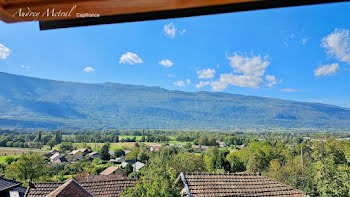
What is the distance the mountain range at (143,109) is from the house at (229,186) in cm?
7757

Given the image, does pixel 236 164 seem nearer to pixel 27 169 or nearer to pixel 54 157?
pixel 27 169

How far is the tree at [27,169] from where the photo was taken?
17844 mm

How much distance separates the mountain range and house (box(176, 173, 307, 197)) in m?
77.6

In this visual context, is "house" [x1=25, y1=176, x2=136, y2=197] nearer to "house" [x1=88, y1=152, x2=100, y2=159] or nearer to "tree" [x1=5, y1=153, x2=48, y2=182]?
"tree" [x1=5, y1=153, x2=48, y2=182]

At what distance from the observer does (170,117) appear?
152 m

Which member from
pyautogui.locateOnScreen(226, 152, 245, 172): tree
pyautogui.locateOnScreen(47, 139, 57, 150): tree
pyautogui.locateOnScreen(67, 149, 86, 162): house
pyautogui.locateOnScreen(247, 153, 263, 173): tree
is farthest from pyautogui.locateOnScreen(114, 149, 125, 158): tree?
pyautogui.locateOnScreen(247, 153, 263, 173): tree

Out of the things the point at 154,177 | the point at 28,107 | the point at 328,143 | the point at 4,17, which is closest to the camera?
the point at 4,17

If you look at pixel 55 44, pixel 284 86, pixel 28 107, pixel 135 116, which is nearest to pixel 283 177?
pixel 28 107

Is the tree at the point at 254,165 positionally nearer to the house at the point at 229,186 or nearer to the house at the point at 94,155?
the house at the point at 229,186

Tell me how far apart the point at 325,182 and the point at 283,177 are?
442 cm

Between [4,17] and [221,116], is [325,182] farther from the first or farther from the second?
[221,116]

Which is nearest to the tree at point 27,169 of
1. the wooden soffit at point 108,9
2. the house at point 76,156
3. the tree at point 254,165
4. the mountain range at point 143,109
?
the house at point 76,156

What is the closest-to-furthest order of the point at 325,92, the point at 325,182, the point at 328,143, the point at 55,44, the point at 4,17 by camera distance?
Answer: 1. the point at 4,17
2. the point at 325,182
3. the point at 328,143
4. the point at 325,92
5. the point at 55,44

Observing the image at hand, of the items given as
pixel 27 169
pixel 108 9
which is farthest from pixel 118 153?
pixel 108 9
